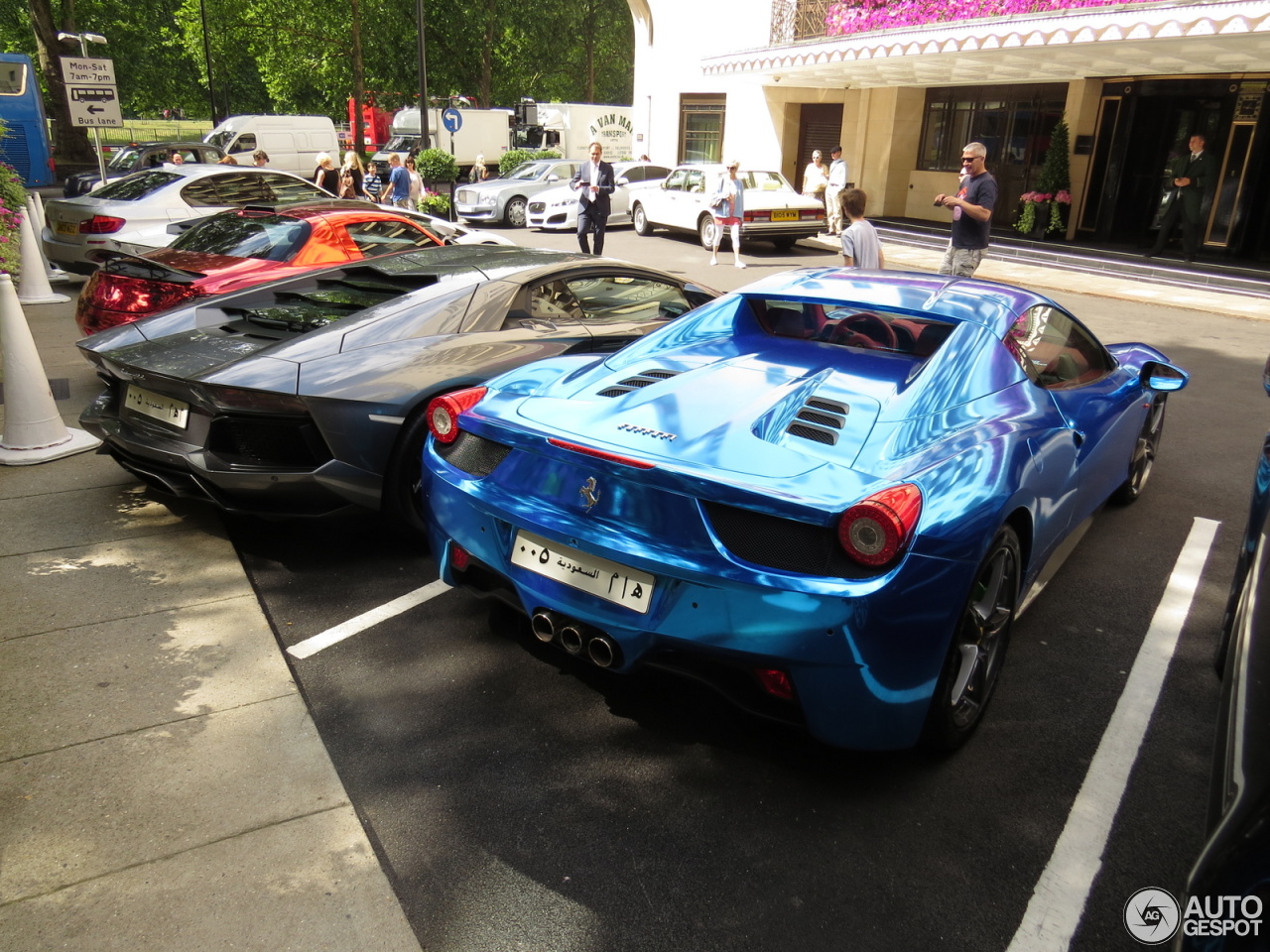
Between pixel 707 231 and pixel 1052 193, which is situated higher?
pixel 1052 193

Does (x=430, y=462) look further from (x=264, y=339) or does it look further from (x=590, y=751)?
(x=264, y=339)

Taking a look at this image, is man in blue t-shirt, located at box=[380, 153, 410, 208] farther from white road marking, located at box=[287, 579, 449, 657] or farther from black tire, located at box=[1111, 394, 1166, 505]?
black tire, located at box=[1111, 394, 1166, 505]

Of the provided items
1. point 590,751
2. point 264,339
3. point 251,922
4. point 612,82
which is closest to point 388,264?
point 264,339

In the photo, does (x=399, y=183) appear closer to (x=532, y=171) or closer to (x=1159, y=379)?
→ (x=532, y=171)

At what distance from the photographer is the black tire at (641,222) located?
20.8 meters

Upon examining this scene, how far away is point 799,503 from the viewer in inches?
98.3

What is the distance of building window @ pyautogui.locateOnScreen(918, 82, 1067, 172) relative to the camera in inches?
785

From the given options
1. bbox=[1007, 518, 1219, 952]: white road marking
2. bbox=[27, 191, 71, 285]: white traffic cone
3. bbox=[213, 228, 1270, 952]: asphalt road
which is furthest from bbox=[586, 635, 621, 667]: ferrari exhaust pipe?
bbox=[27, 191, 71, 285]: white traffic cone

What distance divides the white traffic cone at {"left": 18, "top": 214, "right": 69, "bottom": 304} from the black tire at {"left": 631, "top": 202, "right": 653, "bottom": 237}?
41.3 ft

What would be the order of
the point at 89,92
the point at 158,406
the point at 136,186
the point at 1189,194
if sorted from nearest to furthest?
the point at 158,406 → the point at 136,186 → the point at 89,92 → the point at 1189,194

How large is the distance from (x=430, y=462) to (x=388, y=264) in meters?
2.54

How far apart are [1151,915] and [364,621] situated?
9.54ft

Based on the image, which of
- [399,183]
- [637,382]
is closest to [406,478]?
[637,382]

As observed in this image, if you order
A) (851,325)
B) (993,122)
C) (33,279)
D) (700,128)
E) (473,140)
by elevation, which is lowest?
(33,279)
